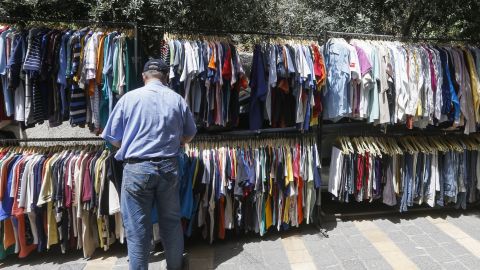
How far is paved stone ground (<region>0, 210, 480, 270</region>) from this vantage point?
3.89 m

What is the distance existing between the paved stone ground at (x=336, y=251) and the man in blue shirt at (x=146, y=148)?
2.52 feet

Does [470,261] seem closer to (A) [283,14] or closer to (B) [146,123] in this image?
(B) [146,123]

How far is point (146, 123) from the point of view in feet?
10.5

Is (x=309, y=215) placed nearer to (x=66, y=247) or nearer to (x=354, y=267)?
(x=354, y=267)

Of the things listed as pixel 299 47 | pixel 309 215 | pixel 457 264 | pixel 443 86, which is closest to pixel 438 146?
pixel 443 86

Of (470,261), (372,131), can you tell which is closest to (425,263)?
(470,261)

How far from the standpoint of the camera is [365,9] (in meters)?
7.43

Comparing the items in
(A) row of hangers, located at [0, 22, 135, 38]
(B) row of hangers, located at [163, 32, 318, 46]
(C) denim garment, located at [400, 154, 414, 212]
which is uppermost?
(A) row of hangers, located at [0, 22, 135, 38]

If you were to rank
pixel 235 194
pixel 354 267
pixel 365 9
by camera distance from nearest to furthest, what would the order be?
1. pixel 354 267
2. pixel 235 194
3. pixel 365 9

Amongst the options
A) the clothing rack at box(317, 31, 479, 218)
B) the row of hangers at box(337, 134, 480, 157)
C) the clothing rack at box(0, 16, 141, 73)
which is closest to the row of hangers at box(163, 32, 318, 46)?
the clothing rack at box(0, 16, 141, 73)

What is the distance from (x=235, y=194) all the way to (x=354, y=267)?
141 cm

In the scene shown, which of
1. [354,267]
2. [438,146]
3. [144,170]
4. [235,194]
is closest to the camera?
[144,170]

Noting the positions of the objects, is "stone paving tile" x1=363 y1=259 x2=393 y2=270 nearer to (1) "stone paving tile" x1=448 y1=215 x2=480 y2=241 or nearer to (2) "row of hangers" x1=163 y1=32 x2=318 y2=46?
(1) "stone paving tile" x1=448 y1=215 x2=480 y2=241

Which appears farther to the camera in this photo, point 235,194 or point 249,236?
point 249,236
